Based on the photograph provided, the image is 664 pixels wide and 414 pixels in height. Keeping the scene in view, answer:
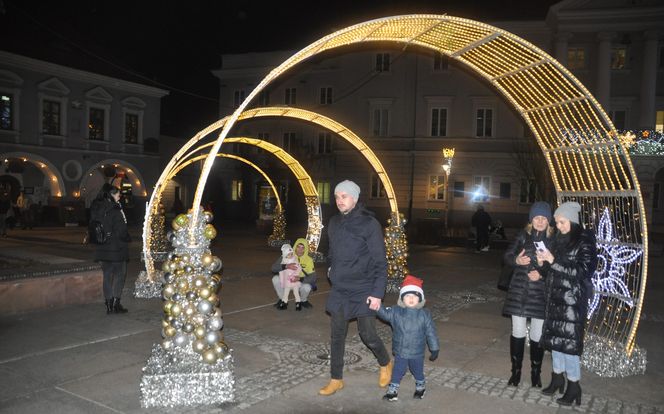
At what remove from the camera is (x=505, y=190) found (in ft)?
104

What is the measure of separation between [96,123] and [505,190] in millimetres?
24192

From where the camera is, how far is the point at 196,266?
17.6 feet

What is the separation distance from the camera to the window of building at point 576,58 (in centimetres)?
3042

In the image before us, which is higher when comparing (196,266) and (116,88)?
(116,88)

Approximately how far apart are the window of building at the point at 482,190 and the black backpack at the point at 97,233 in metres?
27.1

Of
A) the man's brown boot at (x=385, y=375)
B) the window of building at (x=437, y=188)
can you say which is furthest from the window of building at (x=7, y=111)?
the man's brown boot at (x=385, y=375)

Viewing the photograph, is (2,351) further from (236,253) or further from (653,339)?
(236,253)

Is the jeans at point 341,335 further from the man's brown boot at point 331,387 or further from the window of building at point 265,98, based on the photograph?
the window of building at point 265,98

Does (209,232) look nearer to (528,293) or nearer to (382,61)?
(528,293)

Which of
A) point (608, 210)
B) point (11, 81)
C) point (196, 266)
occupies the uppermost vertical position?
point (11, 81)

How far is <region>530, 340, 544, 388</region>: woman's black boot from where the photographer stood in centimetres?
546

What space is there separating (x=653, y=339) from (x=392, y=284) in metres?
4.84

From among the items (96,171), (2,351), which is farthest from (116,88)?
(2,351)

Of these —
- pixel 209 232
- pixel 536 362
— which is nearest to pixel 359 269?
pixel 209 232
